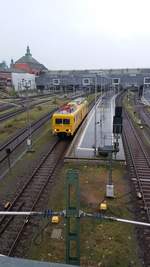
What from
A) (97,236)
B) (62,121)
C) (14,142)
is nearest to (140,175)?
(97,236)

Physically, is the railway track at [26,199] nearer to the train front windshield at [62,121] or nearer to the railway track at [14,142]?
the railway track at [14,142]

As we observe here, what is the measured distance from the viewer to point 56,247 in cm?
1150

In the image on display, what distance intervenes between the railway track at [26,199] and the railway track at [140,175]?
521 cm

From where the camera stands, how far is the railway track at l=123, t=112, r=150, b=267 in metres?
12.3

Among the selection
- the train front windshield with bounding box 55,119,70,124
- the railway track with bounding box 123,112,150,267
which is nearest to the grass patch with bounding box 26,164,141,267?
the railway track with bounding box 123,112,150,267

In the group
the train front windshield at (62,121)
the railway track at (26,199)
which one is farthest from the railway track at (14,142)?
the train front windshield at (62,121)

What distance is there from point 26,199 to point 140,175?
8.26 metres

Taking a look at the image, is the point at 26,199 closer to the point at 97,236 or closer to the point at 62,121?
the point at 97,236

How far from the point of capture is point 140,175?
20.0m

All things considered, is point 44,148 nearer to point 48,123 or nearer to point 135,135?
point 135,135

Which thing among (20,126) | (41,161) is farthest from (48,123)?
(41,161)

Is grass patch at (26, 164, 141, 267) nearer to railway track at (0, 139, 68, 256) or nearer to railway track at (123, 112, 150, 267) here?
railway track at (123, 112, 150, 267)

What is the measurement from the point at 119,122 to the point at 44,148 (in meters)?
9.14

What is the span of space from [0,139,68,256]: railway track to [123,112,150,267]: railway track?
5210 mm
